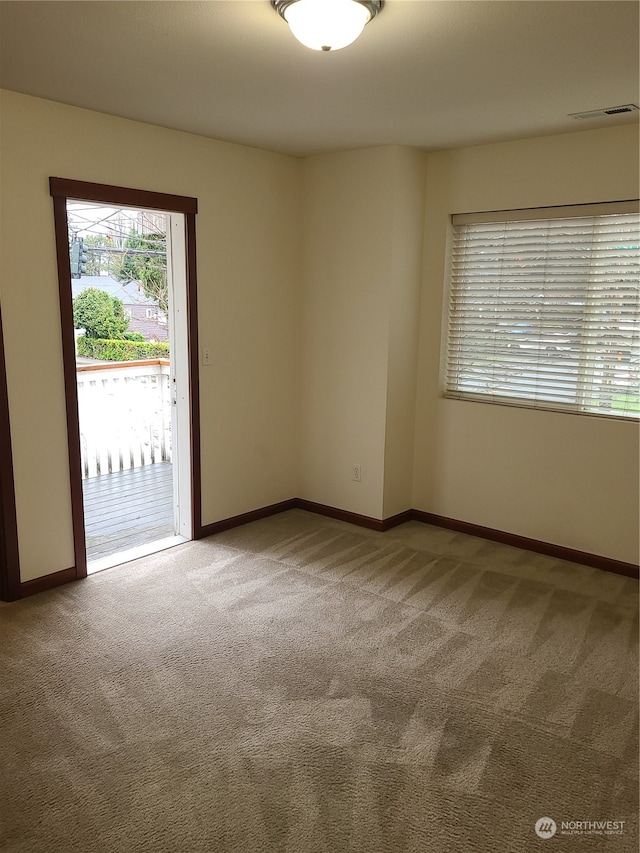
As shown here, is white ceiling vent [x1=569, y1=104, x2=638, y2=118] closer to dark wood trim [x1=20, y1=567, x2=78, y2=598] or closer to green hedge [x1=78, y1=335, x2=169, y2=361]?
dark wood trim [x1=20, y1=567, x2=78, y2=598]

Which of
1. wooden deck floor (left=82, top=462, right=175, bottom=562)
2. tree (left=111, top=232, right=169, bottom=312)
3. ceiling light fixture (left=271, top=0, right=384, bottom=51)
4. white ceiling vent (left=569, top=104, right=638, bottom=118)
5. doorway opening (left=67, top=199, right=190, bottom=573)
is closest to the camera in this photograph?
ceiling light fixture (left=271, top=0, right=384, bottom=51)

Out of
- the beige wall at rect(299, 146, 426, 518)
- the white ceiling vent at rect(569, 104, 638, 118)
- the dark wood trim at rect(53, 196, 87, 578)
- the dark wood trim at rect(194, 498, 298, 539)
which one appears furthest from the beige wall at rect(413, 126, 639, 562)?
the dark wood trim at rect(53, 196, 87, 578)

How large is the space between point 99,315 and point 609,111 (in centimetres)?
503

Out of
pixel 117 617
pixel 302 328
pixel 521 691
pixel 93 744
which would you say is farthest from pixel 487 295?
pixel 93 744

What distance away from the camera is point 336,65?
100 inches

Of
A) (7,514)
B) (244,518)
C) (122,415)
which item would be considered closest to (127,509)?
(244,518)

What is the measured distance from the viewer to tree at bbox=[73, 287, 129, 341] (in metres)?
6.51

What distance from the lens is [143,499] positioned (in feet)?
16.8

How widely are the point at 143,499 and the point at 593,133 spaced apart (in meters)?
3.94

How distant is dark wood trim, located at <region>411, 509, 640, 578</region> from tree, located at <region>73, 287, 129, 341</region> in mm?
3799

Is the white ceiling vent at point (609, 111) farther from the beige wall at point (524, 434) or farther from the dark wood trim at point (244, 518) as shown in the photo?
the dark wood trim at point (244, 518)

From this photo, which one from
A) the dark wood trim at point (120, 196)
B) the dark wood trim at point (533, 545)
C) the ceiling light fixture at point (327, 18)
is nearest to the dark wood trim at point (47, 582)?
the dark wood trim at point (120, 196)

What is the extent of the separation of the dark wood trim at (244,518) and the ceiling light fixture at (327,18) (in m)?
3.00

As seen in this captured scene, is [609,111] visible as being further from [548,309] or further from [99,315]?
[99,315]
